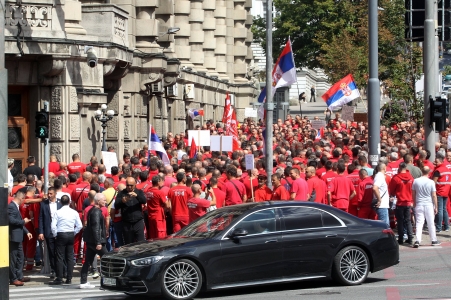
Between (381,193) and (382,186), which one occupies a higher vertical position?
(382,186)

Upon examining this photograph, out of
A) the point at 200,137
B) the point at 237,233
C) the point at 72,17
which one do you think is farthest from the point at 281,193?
the point at 200,137

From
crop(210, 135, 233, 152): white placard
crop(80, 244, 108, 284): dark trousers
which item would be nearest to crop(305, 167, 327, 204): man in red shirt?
crop(80, 244, 108, 284): dark trousers

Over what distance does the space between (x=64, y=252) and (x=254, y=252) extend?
417 centimetres

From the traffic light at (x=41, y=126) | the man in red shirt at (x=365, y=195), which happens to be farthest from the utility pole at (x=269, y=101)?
the traffic light at (x=41, y=126)

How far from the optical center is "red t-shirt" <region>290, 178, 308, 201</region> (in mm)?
19484

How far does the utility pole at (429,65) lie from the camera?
23.9 metres

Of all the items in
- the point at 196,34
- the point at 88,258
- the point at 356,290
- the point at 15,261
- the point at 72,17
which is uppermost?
the point at 196,34

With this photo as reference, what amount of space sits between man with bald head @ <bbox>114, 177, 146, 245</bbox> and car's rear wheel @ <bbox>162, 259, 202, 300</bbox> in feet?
11.2

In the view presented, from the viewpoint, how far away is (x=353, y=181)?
20.8 m

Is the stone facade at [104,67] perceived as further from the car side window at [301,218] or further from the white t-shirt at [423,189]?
the car side window at [301,218]

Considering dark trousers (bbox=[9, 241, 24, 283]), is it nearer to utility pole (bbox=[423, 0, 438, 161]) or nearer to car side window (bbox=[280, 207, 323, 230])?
car side window (bbox=[280, 207, 323, 230])

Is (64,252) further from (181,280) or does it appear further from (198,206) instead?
(181,280)

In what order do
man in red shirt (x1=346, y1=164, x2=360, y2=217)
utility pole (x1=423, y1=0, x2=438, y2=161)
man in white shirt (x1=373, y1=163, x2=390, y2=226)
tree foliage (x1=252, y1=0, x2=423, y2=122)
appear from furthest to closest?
tree foliage (x1=252, y1=0, x2=423, y2=122), utility pole (x1=423, y1=0, x2=438, y2=161), man in red shirt (x1=346, y1=164, x2=360, y2=217), man in white shirt (x1=373, y1=163, x2=390, y2=226)

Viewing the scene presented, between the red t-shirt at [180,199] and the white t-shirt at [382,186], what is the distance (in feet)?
11.8
